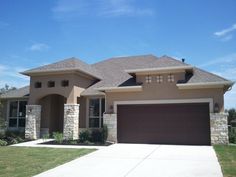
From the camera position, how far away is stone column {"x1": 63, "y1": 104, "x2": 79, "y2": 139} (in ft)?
63.8

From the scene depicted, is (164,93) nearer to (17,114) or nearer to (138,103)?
(138,103)

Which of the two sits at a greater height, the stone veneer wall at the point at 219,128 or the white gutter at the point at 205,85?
the white gutter at the point at 205,85

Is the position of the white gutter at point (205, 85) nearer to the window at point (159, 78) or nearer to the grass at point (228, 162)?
the window at point (159, 78)

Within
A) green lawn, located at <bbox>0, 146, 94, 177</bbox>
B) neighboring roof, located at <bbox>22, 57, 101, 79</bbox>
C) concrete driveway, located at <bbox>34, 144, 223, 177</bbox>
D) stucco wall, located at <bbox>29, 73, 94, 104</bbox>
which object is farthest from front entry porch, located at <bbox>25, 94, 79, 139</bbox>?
concrete driveway, located at <bbox>34, 144, 223, 177</bbox>

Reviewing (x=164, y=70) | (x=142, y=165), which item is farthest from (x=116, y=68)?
(x=142, y=165)

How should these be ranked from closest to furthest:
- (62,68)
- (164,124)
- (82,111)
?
1. (164,124)
2. (62,68)
3. (82,111)

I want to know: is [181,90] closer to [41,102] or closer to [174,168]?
[174,168]

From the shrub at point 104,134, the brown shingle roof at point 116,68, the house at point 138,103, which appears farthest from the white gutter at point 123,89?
the shrub at point 104,134

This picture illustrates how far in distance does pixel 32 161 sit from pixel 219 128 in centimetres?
1053

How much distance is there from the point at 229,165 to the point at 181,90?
7.57 meters

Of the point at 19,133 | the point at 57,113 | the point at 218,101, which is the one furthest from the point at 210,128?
the point at 19,133

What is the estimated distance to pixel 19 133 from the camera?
2153 cm

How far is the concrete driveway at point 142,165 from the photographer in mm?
8938

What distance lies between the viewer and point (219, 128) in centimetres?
1623
